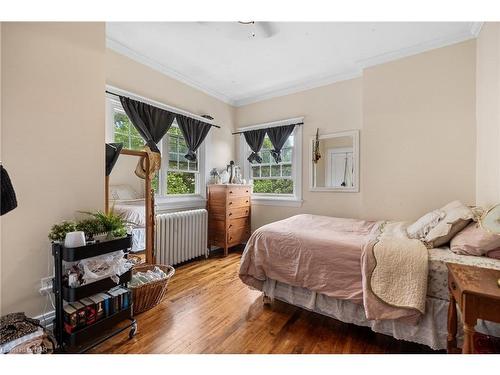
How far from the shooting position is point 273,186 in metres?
4.04

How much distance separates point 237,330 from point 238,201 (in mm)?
2125

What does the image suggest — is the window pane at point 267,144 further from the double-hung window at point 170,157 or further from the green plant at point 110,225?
the green plant at point 110,225

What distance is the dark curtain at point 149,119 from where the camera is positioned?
8.89ft

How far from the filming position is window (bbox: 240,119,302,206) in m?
3.74

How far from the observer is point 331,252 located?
1780mm

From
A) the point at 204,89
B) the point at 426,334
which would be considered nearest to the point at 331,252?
the point at 426,334

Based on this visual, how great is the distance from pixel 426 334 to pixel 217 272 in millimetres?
2181

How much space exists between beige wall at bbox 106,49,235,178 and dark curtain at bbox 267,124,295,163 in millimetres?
839

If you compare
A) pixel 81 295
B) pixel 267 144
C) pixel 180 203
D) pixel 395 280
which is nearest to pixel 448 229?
pixel 395 280

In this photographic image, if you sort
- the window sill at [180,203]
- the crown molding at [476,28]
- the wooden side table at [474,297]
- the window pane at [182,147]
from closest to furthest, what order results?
the wooden side table at [474,297], the crown molding at [476,28], the window sill at [180,203], the window pane at [182,147]

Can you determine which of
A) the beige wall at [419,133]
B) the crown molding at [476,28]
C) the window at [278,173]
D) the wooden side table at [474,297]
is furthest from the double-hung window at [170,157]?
the crown molding at [476,28]

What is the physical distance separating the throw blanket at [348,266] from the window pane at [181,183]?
170 centimetres

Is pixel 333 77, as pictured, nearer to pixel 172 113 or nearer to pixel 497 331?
pixel 172 113

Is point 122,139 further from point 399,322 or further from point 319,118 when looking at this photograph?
point 399,322
